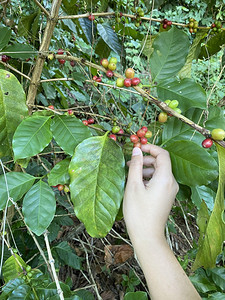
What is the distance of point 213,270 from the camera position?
3.39 feet

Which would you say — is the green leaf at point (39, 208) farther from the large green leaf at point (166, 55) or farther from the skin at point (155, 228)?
→ the large green leaf at point (166, 55)

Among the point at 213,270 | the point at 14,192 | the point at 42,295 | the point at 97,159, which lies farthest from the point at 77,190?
the point at 213,270

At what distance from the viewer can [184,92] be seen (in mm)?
685

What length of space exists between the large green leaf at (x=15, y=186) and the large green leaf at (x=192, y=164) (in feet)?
1.39

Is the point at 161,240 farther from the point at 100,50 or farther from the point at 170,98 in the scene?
the point at 100,50

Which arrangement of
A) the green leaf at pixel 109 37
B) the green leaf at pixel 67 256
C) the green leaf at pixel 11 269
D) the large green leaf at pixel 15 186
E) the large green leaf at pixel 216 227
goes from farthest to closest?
1. the green leaf at pixel 67 256
2. the green leaf at pixel 109 37
3. the green leaf at pixel 11 269
4. the large green leaf at pixel 15 186
5. the large green leaf at pixel 216 227

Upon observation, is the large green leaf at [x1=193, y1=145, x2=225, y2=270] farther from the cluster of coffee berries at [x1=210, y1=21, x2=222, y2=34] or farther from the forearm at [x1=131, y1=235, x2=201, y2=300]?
the cluster of coffee berries at [x1=210, y1=21, x2=222, y2=34]

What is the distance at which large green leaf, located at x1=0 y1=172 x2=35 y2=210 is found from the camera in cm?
70

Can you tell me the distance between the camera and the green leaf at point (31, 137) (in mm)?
611

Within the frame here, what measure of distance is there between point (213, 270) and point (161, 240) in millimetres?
530

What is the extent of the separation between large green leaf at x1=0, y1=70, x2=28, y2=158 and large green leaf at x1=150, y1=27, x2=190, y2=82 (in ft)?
1.27

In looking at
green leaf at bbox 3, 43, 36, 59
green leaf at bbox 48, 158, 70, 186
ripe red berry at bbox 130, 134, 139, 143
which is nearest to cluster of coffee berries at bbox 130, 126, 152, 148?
ripe red berry at bbox 130, 134, 139, 143

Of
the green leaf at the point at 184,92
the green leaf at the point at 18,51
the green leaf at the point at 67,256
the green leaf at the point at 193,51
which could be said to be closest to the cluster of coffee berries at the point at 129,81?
the green leaf at the point at 184,92

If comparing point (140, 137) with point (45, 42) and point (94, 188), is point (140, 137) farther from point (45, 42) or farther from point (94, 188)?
point (45, 42)
